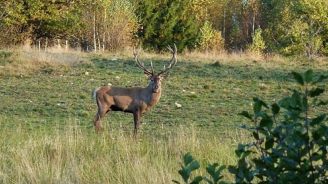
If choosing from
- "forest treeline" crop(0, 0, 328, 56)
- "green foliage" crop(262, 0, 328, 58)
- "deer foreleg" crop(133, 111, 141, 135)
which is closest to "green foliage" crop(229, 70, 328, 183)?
"deer foreleg" crop(133, 111, 141, 135)

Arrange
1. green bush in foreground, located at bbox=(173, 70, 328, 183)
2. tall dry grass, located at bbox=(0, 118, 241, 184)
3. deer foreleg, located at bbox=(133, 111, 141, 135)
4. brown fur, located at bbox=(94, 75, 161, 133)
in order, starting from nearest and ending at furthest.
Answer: green bush in foreground, located at bbox=(173, 70, 328, 183)
tall dry grass, located at bbox=(0, 118, 241, 184)
deer foreleg, located at bbox=(133, 111, 141, 135)
brown fur, located at bbox=(94, 75, 161, 133)

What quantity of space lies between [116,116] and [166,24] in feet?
109

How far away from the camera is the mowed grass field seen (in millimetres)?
5969

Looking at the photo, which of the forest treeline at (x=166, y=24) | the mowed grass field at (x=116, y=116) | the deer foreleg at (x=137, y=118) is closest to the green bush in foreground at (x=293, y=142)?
the mowed grass field at (x=116, y=116)

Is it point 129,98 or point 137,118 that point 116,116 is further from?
point 137,118

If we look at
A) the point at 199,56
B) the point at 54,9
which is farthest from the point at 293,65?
the point at 54,9

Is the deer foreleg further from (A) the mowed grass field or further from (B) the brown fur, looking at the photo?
(A) the mowed grass field

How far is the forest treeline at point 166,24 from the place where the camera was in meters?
35.8

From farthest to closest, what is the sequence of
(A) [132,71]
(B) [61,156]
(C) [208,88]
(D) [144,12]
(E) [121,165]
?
(D) [144,12]
(A) [132,71]
(C) [208,88]
(B) [61,156]
(E) [121,165]

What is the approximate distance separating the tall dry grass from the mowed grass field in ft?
0.04

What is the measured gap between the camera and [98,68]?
2205cm

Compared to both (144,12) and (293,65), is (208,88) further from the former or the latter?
(144,12)

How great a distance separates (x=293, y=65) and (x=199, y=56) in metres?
4.15

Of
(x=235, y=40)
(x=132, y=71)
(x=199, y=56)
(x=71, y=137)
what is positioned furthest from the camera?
(x=235, y=40)
